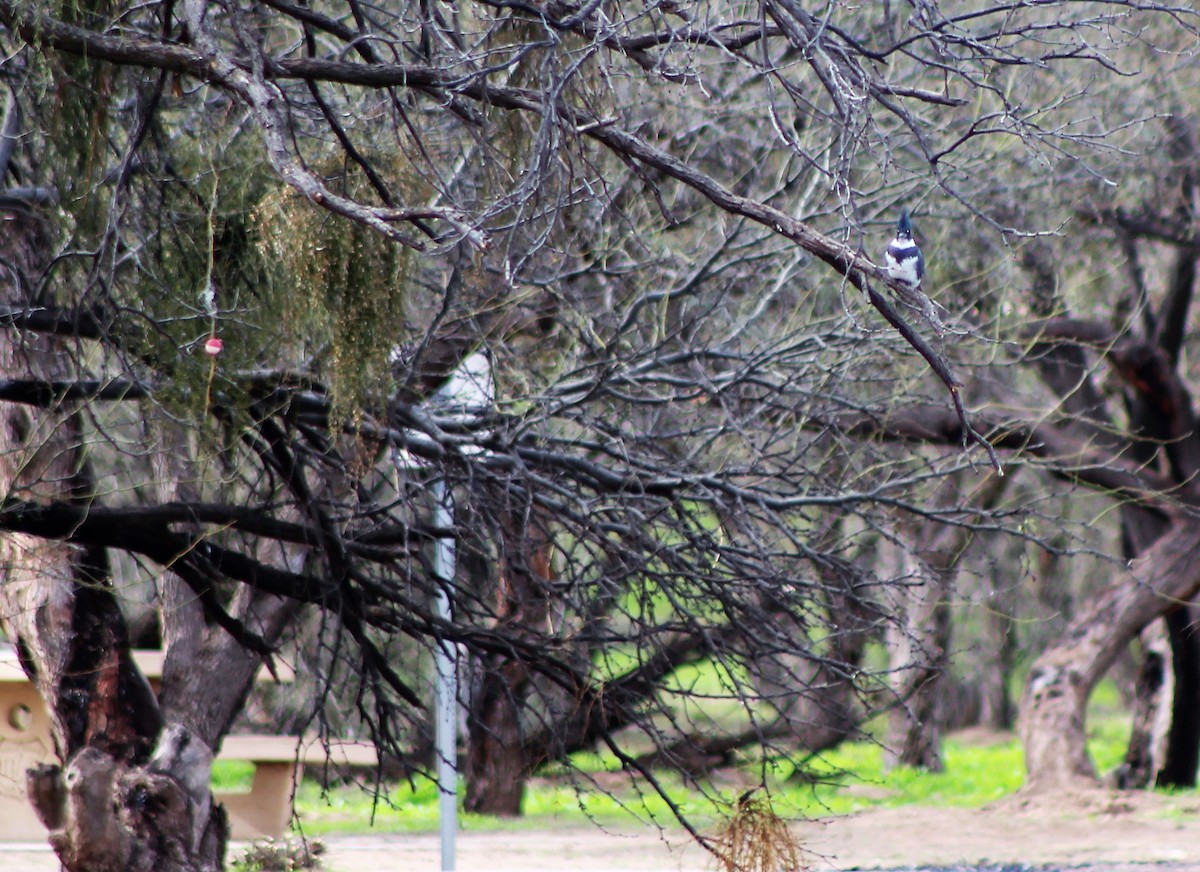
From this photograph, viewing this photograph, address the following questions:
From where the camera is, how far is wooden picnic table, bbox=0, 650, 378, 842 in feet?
36.0

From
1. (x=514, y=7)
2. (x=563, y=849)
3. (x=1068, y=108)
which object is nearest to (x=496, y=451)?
(x=514, y=7)

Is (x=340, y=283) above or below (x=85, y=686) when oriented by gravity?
above

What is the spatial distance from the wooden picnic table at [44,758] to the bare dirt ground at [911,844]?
1.86 feet

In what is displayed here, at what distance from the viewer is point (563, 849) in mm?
10891

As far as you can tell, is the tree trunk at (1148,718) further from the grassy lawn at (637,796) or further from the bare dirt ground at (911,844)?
the bare dirt ground at (911,844)

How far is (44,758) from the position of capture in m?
11.1

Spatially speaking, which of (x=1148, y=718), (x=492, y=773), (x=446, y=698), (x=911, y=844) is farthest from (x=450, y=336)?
(x=1148, y=718)

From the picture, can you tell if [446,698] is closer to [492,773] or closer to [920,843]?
[920,843]

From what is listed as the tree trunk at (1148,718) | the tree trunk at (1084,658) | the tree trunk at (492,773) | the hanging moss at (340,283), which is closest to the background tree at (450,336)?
the hanging moss at (340,283)

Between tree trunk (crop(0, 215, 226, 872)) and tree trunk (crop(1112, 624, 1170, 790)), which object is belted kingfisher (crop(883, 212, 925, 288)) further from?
tree trunk (crop(1112, 624, 1170, 790))

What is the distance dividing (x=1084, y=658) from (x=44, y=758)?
825 cm

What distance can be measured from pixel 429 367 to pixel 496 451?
4.51 feet

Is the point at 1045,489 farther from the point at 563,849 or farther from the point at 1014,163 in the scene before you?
the point at 563,849

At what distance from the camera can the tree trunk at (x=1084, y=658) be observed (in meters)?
12.5
